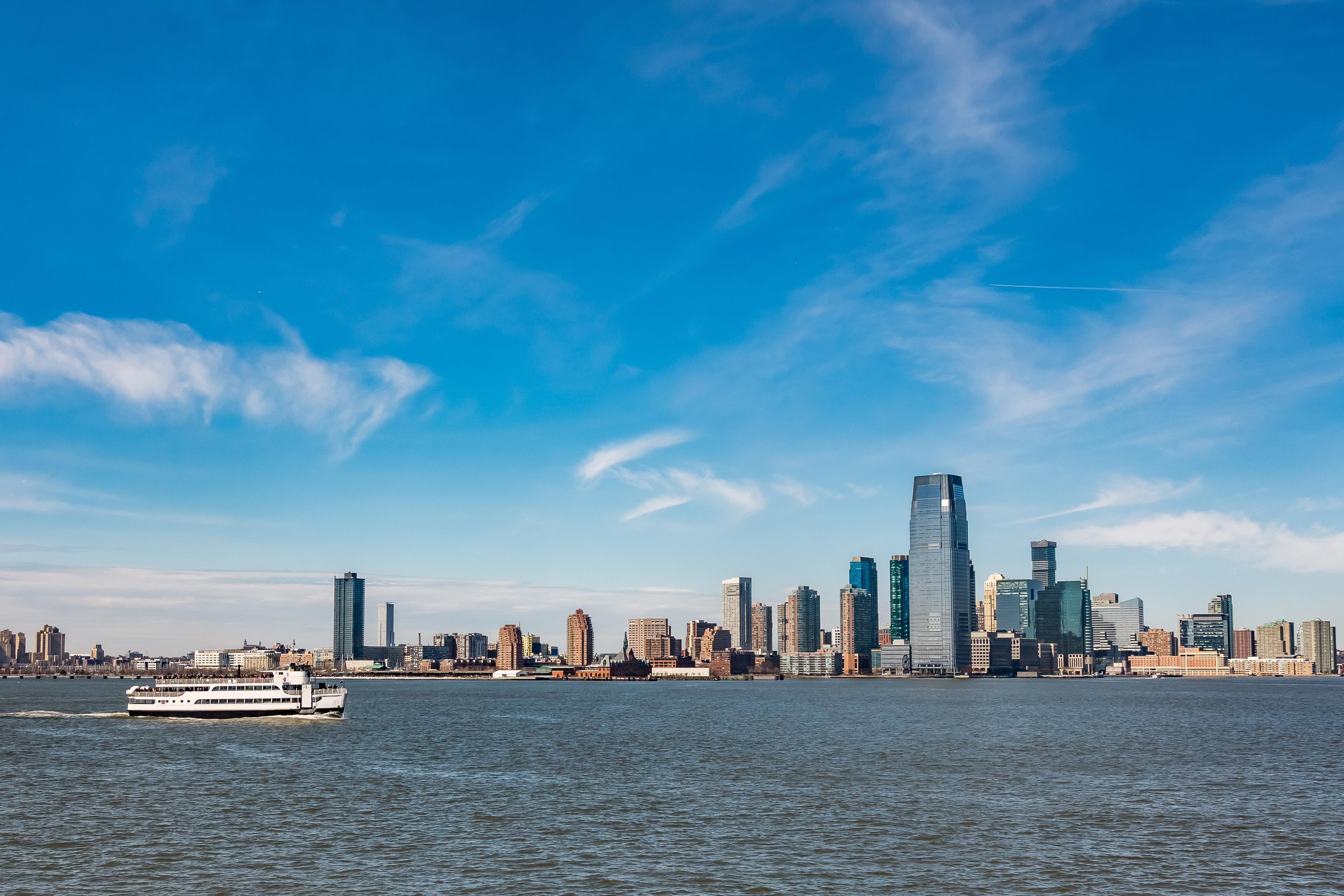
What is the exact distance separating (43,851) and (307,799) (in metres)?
20.5

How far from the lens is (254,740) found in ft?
416

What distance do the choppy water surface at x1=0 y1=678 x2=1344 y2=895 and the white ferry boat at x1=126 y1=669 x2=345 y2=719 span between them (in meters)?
28.9

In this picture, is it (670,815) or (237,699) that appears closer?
(670,815)

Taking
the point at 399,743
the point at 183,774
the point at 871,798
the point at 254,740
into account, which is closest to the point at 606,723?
the point at 399,743

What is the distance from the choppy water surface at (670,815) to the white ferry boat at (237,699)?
94.8ft

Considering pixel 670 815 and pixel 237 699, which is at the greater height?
pixel 670 815

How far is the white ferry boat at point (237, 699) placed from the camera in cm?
16200

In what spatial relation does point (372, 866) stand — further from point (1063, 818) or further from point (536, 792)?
point (1063, 818)

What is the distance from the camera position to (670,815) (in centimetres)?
7281

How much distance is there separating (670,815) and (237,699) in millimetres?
110237

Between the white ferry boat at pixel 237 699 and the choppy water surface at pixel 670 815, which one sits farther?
the white ferry boat at pixel 237 699

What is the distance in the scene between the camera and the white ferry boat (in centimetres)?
16200

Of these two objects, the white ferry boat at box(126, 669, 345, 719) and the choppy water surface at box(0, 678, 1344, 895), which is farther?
the white ferry boat at box(126, 669, 345, 719)

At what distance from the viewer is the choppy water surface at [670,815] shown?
181 ft
